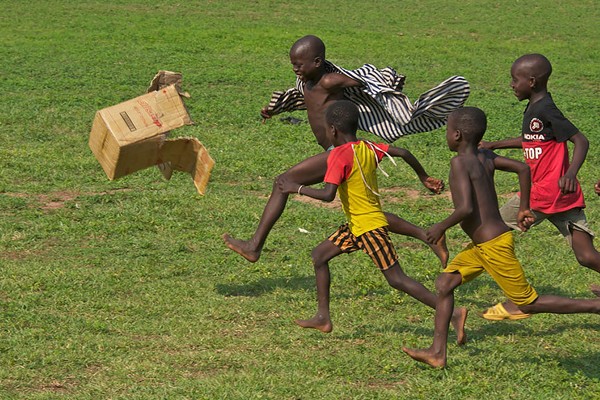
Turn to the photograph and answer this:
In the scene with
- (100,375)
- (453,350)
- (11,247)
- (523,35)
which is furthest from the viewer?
(523,35)

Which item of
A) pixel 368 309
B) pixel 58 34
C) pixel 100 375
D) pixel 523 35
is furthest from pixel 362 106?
pixel 523 35

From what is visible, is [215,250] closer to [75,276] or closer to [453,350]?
[75,276]

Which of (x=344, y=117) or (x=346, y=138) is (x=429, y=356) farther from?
(x=344, y=117)

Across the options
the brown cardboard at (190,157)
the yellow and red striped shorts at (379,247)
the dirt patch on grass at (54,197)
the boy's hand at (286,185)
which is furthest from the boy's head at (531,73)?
the dirt patch on grass at (54,197)

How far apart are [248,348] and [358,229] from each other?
102 centimetres

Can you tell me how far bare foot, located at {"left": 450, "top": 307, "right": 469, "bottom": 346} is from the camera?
21.3 feet

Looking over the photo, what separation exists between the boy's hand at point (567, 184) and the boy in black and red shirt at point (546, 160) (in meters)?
0.24

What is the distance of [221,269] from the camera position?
8.10 m

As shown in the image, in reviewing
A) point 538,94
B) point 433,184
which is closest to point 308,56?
point 433,184

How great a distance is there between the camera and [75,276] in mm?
7723

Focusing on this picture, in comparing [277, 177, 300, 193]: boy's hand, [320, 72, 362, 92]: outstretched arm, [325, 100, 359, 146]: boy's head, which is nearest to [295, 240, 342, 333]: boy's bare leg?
[277, 177, 300, 193]: boy's hand

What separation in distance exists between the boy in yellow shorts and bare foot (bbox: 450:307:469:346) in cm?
39

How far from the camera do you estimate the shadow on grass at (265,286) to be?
300 inches

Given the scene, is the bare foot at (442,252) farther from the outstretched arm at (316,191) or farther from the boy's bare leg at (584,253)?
the outstretched arm at (316,191)
